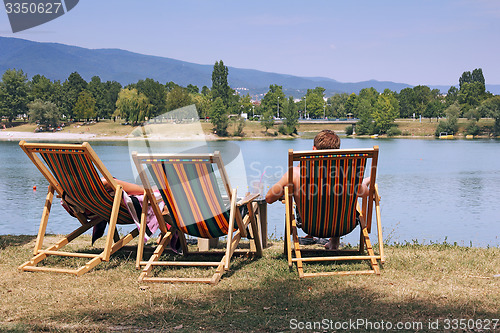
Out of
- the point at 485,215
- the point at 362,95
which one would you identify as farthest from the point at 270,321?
the point at 362,95

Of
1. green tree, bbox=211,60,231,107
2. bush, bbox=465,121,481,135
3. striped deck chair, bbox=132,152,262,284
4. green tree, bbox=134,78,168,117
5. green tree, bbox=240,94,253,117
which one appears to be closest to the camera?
striped deck chair, bbox=132,152,262,284

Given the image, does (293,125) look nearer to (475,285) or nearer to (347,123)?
(347,123)

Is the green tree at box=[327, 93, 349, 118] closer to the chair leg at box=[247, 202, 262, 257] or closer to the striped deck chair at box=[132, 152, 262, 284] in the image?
the chair leg at box=[247, 202, 262, 257]

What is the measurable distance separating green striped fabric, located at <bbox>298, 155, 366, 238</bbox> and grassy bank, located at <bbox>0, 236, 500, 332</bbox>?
447mm

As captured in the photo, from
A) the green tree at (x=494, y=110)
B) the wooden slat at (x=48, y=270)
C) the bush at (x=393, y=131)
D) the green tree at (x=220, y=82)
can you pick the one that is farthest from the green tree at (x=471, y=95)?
the wooden slat at (x=48, y=270)

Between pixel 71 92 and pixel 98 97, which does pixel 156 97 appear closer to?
pixel 98 97

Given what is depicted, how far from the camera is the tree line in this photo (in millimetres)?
79188

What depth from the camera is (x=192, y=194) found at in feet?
12.9

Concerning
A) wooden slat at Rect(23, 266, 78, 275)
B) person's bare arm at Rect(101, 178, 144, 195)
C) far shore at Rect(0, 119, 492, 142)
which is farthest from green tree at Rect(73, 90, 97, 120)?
wooden slat at Rect(23, 266, 78, 275)

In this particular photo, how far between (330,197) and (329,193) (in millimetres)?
36

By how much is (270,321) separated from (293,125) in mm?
76364

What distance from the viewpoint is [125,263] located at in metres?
4.26

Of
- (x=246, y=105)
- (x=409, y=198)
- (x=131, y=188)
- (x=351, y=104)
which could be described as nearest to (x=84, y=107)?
(x=246, y=105)

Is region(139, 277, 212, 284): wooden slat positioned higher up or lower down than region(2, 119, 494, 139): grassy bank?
higher up
